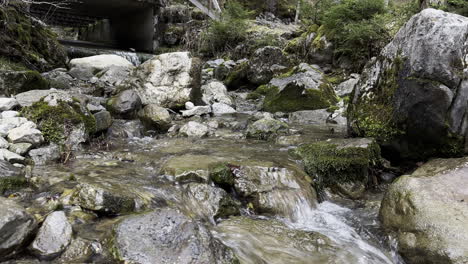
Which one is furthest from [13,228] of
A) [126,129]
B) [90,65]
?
[90,65]

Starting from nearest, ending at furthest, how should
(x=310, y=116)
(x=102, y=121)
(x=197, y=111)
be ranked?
(x=102, y=121)
(x=197, y=111)
(x=310, y=116)

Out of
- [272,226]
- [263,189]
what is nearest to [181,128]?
[263,189]

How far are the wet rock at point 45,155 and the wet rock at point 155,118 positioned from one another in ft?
8.97

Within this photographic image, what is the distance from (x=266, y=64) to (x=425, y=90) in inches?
348

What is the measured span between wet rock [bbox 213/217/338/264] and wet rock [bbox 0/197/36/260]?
1748 millimetres

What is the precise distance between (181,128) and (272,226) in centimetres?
403

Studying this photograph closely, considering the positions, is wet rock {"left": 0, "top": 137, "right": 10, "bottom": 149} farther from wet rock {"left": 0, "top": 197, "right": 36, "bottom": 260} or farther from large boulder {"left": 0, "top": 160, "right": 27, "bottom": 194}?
wet rock {"left": 0, "top": 197, "right": 36, "bottom": 260}

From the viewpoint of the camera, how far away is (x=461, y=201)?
11.0 ft

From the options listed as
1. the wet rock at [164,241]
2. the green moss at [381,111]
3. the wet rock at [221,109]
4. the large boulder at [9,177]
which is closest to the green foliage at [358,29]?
the wet rock at [221,109]

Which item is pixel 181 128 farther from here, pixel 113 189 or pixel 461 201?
pixel 461 201

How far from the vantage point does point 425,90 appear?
14.8 feet

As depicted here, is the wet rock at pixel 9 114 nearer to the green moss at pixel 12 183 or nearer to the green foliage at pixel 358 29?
the green moss at pixel 12 183

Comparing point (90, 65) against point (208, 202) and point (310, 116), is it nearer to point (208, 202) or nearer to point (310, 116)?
point (310, 116)

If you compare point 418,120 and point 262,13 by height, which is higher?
point 262,13
